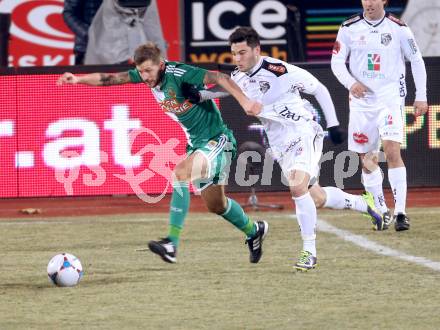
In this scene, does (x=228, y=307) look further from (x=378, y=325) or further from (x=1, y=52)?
(x=1, y=52)

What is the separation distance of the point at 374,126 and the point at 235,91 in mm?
3414

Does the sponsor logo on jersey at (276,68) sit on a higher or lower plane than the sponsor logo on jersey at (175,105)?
higher

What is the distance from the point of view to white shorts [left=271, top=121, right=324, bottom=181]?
10.0m

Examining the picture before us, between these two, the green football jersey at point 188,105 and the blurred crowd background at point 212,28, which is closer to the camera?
the green football jersey at point 188,105

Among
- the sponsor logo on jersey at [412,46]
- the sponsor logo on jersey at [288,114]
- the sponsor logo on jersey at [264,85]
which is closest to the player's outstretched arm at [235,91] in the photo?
the sponsor logo on jersey at [264,85]

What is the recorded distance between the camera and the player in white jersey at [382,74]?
1224 centimetres

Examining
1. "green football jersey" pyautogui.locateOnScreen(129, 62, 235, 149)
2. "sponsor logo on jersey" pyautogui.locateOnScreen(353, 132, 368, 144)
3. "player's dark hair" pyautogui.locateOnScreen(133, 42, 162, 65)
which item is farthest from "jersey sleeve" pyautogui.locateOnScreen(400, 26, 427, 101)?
"player's dark hair" pyautogui.locateOnScreen(133, 42, 162, 65)

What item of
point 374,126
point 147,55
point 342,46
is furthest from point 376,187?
point 147,55

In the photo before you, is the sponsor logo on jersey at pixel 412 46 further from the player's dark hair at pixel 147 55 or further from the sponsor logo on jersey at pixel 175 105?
the player's dark hair at pixel 147 55

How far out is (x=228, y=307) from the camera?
321 inches

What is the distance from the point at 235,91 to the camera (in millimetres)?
9391

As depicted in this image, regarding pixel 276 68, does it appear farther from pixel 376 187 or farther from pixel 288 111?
pixel 376 187

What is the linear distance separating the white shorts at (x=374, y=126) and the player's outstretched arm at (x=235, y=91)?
304 cm

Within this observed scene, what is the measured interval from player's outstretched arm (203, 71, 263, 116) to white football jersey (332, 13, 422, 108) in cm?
286
